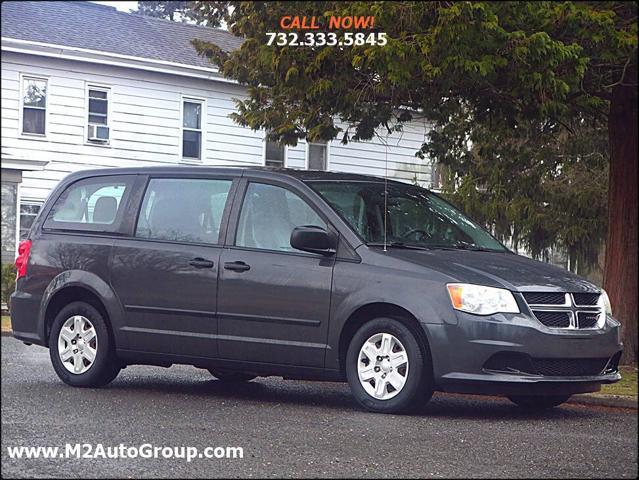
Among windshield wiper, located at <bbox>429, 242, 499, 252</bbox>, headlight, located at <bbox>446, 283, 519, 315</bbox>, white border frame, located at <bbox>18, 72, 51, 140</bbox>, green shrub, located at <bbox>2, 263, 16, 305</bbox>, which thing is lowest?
green shrub, located at <bbox>2, 263, 16, 305</bbox>

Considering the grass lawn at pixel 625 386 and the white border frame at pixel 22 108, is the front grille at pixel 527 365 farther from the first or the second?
the white border frame at pixel 22 108

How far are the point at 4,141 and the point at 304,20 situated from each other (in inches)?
428

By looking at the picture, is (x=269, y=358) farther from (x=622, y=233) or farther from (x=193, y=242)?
(x=622, y=233)

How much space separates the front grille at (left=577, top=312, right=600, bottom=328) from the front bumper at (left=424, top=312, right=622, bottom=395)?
13cm

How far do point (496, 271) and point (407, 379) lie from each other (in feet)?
3.04

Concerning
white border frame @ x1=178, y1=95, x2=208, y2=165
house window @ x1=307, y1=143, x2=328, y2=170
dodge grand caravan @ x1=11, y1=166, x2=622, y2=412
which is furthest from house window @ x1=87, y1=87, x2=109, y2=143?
dodge grand caravan @ x1=11, y1=166, x2=622, y2=412

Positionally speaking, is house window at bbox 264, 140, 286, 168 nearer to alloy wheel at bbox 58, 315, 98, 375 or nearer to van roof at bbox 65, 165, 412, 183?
van roof at bbox 65, 165, 412, 183

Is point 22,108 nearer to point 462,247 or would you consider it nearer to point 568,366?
point 462,247

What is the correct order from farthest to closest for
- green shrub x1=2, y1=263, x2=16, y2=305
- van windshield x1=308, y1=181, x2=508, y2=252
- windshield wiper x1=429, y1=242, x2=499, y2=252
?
1. green shrub x1=2, y1=263, x2=16, y2=305
2. windshield wiper x1=429, y1=242, x2=499, y2=252
3. van windshield x1=308, y1=181, x2=508, y2=252

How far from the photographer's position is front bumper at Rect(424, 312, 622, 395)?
7840 mm

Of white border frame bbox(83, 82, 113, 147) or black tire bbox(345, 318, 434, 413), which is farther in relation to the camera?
white border frame bbox(83, 82, 113, 147)

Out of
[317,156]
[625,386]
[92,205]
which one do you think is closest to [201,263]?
[92,205]

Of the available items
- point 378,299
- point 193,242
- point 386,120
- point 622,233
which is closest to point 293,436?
point 378,299

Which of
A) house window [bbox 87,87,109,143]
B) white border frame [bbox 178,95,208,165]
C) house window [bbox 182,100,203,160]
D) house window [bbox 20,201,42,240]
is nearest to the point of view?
house window [bbox 20,201,42,240]
